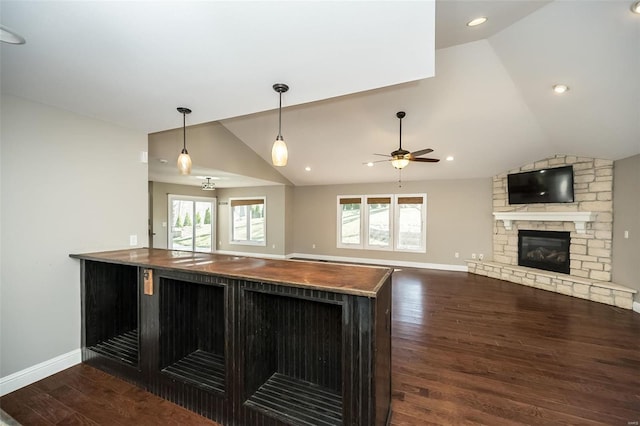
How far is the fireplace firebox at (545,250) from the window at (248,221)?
6.87 meters

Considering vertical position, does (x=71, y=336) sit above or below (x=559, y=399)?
above

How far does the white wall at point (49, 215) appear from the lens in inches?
82.7

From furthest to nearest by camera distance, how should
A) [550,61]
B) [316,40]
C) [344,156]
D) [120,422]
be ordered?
[344,156] → [550,61] → [120,422] → [316,40]

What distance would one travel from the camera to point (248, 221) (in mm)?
8594

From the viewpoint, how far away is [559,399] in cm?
199

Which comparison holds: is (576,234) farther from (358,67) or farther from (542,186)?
(358,67)

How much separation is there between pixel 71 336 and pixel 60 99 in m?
2.21

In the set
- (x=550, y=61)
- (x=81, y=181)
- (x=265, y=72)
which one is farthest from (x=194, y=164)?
(x=550, y=61)

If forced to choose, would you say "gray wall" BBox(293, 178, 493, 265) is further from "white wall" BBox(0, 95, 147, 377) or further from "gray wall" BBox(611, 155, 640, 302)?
"white wall" BBox(0, 95, 147, 377)

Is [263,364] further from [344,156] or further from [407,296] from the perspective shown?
[344,156]

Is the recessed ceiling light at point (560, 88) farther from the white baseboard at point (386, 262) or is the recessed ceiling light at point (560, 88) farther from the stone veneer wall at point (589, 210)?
the white baseboard at point (386, 262)

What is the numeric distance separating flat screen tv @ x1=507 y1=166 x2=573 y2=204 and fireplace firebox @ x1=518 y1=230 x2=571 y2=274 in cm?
71

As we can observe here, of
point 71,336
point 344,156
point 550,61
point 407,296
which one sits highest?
point 550,61

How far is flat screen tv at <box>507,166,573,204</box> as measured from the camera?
4918mm
